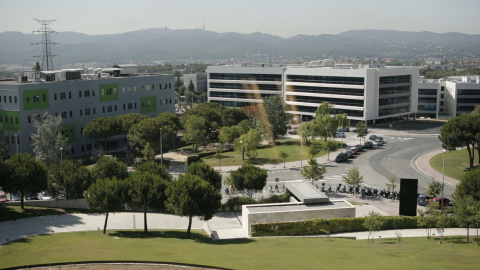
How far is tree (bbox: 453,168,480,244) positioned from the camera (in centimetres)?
3303

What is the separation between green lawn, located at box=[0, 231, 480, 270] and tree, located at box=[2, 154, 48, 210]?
25.9ft

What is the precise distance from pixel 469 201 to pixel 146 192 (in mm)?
23009

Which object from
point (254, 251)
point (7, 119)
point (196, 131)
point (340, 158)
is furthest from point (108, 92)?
point (254, 251)

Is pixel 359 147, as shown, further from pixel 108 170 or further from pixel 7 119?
pixel 7 119

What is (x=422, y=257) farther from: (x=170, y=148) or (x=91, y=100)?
(x=91, y=100)

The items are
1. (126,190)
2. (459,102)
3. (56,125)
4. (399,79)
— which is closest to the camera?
(126,190)

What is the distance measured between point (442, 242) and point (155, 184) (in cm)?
2087

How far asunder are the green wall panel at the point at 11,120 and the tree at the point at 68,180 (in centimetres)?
2823

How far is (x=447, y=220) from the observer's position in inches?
1374

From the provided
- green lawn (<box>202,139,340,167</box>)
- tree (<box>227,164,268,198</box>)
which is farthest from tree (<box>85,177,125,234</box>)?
green lawn (<box>202,139,340,167</box>)

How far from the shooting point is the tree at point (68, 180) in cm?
4341

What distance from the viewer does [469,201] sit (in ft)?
→ 111

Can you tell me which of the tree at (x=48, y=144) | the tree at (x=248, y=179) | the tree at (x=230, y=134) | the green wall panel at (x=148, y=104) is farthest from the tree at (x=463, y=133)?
the green wall panel at (x=148, y=104)

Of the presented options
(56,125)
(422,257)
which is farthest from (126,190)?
(56,125)
